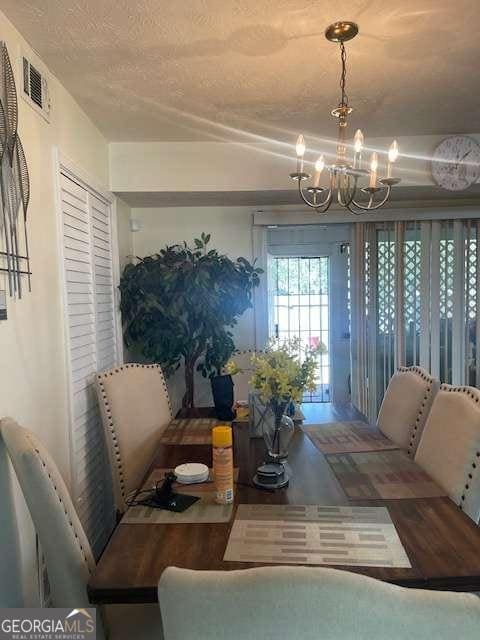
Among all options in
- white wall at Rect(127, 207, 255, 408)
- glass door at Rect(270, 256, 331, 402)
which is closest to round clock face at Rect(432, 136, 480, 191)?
white wall at Rect(127, 207, 255, 408)

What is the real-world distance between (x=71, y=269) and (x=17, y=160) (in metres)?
0.68

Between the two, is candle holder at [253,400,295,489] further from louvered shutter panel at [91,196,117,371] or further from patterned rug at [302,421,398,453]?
louvered shutter panel at [91,196,117,371]

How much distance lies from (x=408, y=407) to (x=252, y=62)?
1770mm

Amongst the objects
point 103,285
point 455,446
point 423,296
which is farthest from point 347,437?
point 423,296

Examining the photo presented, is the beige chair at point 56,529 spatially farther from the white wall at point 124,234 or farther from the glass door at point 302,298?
the glass door at point 302,298

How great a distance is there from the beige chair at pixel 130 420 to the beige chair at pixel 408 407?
1242mm

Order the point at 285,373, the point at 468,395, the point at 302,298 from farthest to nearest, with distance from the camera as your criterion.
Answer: the point at 302,298
the point at 468,395
the point at 285,373

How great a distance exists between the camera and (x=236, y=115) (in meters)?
2.43

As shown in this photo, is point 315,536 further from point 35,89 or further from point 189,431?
point 35,89

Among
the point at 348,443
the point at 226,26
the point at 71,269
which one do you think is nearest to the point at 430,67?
the point at 226,26

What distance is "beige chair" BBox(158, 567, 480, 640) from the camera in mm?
604

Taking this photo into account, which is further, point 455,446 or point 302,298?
point 302,298

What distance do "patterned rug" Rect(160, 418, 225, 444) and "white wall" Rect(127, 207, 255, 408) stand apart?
1.15 metres

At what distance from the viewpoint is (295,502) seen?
55.2 inches
